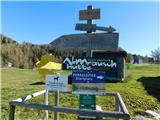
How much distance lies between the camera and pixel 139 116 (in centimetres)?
1188

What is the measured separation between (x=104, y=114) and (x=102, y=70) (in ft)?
8.67

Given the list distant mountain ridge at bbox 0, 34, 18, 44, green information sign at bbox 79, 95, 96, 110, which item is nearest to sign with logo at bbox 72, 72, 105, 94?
green information sign at bbox 79, 95, 96, 110

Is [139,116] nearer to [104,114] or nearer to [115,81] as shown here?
[104,114]

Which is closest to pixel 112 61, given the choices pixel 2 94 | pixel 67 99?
pixel 67 99

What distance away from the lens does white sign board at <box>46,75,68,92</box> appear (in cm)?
791

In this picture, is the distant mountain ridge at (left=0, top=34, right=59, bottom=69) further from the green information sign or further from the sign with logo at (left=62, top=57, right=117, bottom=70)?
the green information sign

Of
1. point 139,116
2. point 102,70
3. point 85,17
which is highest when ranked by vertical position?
point 85,17

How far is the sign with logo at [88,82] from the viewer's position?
25.3 ft

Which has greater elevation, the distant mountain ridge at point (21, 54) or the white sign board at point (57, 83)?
the distant mountain ridge at point (21, 54)

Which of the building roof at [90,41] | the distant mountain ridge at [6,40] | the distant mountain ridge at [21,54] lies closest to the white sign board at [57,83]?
the building roof at [90,41]

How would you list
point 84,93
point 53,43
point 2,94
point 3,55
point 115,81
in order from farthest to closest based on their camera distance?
1. point 3,55
2. point 115,81
3. point 2,94
4. point 53,43
5. point 84,93

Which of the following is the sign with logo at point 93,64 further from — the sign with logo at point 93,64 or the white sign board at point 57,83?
the white sign board at point 57,83

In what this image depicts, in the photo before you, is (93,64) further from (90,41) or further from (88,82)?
(90,41)

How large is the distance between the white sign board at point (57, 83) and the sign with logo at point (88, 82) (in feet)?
0.71
